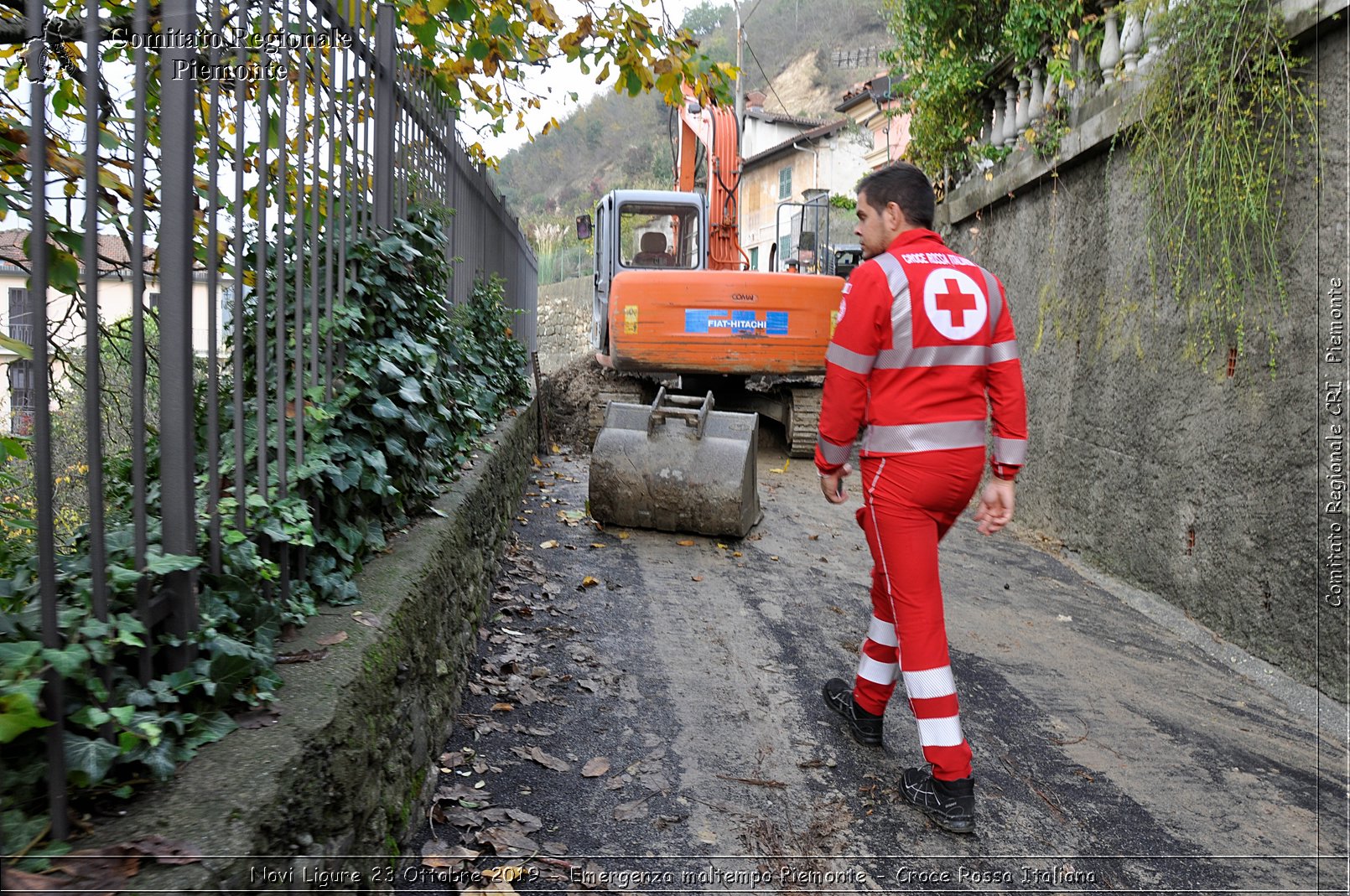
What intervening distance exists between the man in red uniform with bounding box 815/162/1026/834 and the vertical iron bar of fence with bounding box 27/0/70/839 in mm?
2252

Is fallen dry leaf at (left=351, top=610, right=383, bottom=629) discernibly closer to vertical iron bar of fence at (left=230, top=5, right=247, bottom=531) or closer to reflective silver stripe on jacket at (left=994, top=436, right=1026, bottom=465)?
vertical iron bar of fence at (left=230, top=5, right=247, bottom=531)

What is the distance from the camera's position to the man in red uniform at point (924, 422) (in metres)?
3.04

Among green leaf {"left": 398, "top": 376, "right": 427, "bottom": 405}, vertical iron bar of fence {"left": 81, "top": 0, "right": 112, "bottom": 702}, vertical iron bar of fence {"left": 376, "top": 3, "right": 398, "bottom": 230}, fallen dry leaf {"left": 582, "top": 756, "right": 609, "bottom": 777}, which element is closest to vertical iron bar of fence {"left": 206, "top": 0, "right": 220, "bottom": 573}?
vertical iron bar of fence {"left": 81, "top": 0, "right": 112, "bottom": 702}

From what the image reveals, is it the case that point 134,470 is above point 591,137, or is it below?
below

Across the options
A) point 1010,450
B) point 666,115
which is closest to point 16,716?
point 1010,450

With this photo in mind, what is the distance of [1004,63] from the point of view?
8.63m

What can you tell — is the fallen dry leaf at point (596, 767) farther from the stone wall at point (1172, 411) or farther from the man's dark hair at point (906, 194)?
the stone wall at point (1172, 411)

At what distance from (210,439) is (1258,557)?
15.4ft

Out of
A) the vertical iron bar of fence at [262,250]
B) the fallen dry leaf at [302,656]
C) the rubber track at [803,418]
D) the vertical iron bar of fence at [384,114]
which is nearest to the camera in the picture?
the fallen dry leaf at [302,656]

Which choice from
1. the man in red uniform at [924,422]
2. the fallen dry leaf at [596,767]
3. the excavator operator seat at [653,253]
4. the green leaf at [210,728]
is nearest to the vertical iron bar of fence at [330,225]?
the green leaf at [210,728]

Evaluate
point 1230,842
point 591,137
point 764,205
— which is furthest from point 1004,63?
point 591,137

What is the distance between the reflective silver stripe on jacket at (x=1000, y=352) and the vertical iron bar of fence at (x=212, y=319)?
91.5 inches

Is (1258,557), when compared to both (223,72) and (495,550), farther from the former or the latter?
(223,72)

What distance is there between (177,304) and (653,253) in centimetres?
1147
